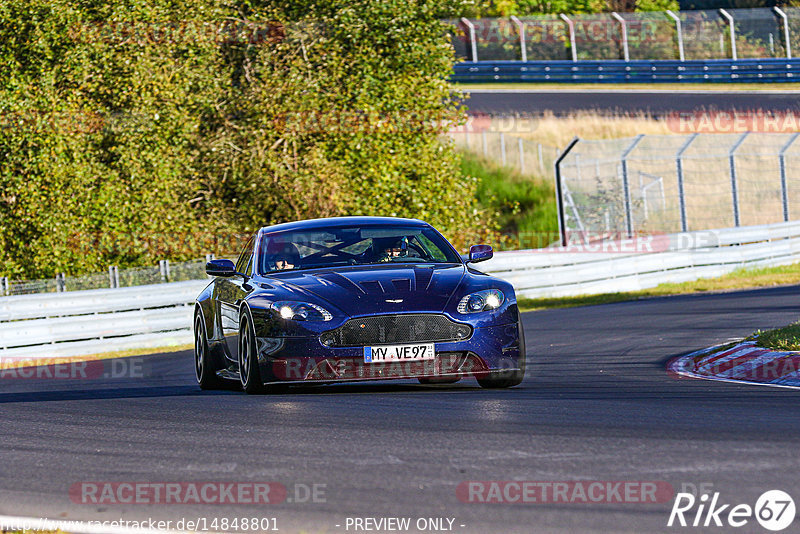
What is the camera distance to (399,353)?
31.7 ft

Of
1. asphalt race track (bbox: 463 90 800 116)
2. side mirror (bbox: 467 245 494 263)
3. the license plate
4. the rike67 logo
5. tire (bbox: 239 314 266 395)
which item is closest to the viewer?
the rike67 logo

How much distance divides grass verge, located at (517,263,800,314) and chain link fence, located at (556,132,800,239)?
386 centimetres

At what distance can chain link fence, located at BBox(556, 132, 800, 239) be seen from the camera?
3309 cm

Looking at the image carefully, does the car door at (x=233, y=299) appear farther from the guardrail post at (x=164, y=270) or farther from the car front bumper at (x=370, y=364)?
the guardrail post at (x=164, y=270)

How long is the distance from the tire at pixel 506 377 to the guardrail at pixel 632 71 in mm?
37175

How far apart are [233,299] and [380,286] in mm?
1724

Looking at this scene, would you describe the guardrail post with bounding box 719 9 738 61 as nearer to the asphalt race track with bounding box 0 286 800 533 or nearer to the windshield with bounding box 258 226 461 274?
the asphalt race track with bounding box 0 286 800 533

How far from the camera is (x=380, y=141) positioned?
27109mm

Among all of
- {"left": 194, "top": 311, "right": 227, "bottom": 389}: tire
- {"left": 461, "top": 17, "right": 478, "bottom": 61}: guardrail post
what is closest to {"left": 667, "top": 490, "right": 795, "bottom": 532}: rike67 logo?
{"left": 194, "top": 311, "right": 227, "bottom": 389}: tire

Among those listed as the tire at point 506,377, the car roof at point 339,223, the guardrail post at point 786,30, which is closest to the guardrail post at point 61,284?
the car roof at point 339,223

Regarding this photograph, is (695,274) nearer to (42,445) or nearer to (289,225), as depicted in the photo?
(289,225)

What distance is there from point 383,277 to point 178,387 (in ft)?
12.0

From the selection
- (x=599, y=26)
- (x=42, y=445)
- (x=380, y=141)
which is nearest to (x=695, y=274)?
(x=380, y=141)

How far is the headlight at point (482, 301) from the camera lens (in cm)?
989
